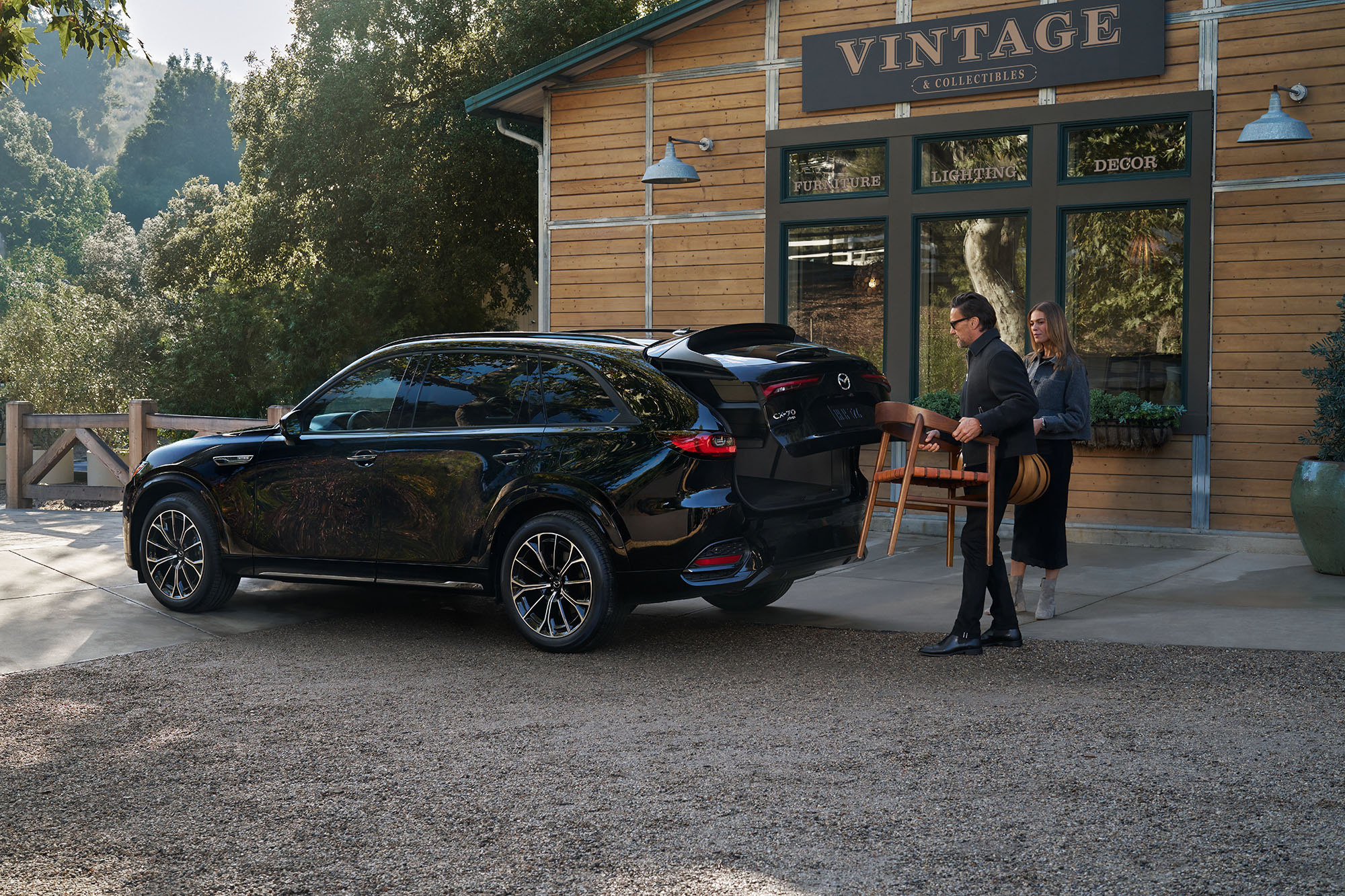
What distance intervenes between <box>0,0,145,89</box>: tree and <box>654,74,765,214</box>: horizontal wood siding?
5812mm

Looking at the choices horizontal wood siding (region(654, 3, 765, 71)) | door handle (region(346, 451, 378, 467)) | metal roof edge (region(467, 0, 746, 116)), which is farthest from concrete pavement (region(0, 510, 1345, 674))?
metal roof edge (region(467, 0, 746, 116))

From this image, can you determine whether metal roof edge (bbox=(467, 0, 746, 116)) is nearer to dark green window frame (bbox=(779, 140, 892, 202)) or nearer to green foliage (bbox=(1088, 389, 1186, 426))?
dark green window frame (bbox=(779, 140, 892, 202))

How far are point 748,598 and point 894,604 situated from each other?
3.36 feet

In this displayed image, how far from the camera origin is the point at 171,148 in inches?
3944

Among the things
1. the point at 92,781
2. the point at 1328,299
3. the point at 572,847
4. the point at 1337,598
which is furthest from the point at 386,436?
the point at 1328,299

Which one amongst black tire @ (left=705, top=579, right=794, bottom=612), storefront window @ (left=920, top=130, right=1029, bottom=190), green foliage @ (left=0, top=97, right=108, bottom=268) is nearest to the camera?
black tire @ (left=705, top=579, right=794, bottom=612)

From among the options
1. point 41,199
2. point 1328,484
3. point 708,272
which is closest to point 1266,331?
point 1328,484

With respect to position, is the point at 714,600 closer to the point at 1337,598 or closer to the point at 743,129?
the point at 1337,598

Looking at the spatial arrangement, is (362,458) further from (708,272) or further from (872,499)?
(708,272)

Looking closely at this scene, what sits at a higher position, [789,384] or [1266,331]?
[1266,331]

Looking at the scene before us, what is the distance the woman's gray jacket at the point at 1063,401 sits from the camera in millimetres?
7648

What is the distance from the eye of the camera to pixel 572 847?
161 inches

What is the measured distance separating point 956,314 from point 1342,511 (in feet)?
13.8

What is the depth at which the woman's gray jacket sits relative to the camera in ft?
25.1
